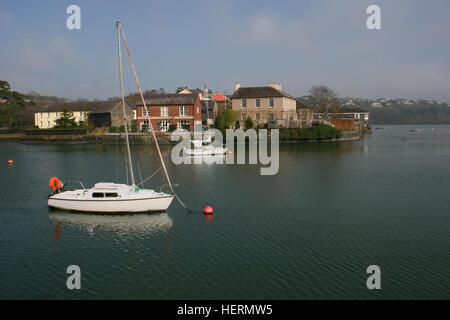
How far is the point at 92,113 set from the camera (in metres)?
85.4

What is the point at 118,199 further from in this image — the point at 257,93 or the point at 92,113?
the point at 92,113

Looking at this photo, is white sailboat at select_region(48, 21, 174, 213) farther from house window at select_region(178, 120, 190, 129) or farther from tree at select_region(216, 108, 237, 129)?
house window at select_region(178, 120, 190, 129)

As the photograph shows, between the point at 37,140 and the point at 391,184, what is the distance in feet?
239

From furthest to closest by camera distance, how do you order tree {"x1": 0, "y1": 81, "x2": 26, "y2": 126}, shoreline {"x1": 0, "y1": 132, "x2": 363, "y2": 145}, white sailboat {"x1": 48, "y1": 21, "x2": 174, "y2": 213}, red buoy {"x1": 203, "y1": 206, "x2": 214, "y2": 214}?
tree {"x1": 0, "y1": 81, "x2": 26, "y2": 126}, shoreline {"x1": 0, "y1": 132, "x2": 363, "y2": 145}, red buoy {"x1": 203, "y1": 206, "x2": 214, "y2": 214}, white sailboat {"x1": 48, "y1": 21, "x2": 174, "y2": 213}

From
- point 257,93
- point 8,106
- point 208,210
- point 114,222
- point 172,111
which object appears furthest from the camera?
point 8,106

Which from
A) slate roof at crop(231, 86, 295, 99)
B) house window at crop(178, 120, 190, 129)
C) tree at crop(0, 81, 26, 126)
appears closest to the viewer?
house window at crop(178, 120, 190, 129)

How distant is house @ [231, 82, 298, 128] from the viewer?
78.3 m

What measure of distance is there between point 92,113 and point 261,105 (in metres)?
39.0

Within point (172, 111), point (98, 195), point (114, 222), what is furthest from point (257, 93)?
point (114, 222)

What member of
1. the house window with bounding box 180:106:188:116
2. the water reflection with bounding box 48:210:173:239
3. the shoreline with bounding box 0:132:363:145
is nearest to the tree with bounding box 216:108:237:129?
the house window with bounding box 180:106:188:116

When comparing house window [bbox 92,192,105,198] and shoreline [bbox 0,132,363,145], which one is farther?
shoreline [bbox 0,132,363,145]

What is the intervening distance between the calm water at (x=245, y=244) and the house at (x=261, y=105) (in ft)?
154

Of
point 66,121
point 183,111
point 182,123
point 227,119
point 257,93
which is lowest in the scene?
point 182,123

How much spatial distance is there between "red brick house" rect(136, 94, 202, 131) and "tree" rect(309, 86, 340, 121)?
35316 mm
